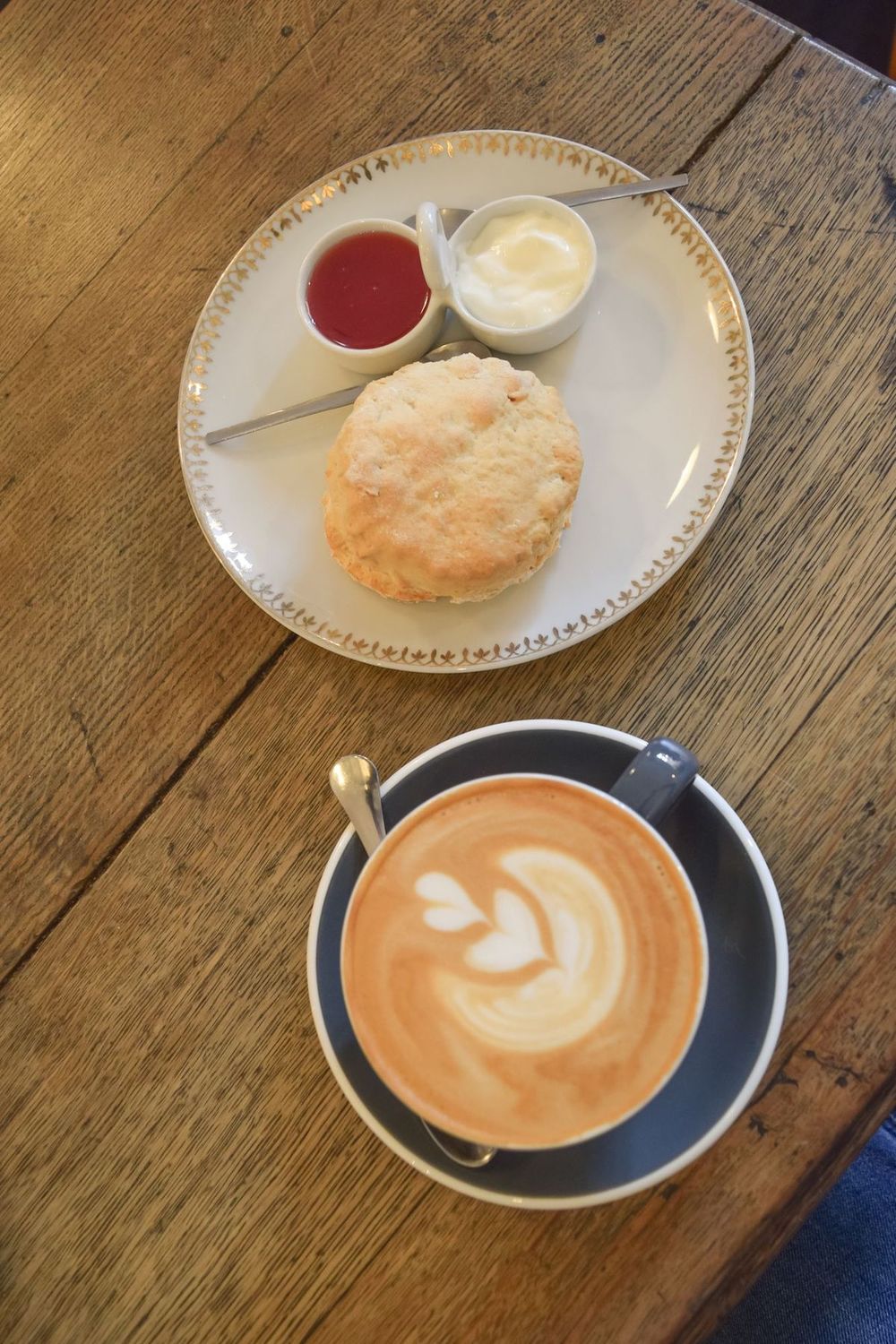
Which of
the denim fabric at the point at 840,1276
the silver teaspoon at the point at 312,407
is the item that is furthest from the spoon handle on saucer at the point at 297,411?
the denim fabric at the point at 840,1276

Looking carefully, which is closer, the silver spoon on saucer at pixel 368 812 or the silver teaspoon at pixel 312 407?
the silver spoon on saucer at pixel 368 812

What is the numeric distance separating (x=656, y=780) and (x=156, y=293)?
1116 mm

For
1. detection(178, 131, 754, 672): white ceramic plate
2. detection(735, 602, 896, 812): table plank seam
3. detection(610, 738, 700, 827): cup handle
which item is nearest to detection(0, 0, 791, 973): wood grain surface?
detection(178, 131, 754, 672): white ceramic plate

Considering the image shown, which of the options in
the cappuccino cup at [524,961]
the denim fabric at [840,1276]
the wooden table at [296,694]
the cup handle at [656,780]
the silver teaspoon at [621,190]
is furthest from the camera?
the denim fabric at [840,1276]

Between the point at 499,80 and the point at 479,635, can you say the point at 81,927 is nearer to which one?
the point at 479,635

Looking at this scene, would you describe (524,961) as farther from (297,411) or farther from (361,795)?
(297,411)

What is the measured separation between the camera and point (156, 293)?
5.01ft

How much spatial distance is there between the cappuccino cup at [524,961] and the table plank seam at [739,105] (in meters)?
1.01

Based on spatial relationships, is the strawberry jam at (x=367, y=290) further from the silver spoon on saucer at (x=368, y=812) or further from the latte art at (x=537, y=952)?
the latte art at (x=537, y=952)

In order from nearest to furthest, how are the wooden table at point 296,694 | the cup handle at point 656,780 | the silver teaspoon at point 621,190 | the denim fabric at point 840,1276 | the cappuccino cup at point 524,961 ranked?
the cappuccino cup at point 524,961 < the cup handle at point 656,780 < the wooden table at point 296,694 < the silver teaspoon at point 621,190 < the denim fabric at point 840,1276

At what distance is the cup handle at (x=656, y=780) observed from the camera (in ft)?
3.66

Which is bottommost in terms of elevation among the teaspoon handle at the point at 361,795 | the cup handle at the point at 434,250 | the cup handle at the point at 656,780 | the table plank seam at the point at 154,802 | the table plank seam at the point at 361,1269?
the table plank seam at the point at 361,1269

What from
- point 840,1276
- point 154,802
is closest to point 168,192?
point 154,802

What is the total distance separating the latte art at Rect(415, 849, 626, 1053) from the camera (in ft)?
3.38
